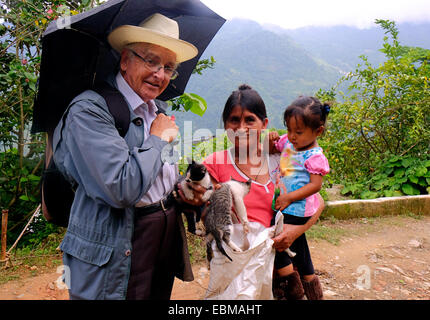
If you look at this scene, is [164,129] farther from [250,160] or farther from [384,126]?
[384,126]

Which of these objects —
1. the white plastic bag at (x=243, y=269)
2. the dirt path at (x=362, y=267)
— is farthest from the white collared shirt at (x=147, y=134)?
the dirt path at (x=362, y=267)

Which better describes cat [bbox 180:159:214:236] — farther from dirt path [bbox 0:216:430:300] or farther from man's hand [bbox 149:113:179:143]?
dirt path [bbox 0:216:430:300]

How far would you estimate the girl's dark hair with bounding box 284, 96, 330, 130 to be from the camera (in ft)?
6.28

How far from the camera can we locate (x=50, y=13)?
10.7 feet

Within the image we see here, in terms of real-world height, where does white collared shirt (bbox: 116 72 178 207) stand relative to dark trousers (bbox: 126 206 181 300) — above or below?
above

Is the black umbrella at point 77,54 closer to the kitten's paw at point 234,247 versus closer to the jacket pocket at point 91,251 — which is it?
the jacket pocket at point 91,251

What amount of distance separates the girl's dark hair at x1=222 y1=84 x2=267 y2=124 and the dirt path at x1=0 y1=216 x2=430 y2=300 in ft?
7.05

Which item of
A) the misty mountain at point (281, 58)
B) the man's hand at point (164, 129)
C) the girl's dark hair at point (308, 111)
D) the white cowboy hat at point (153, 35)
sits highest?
the white cowboy hat at point (153, 35)

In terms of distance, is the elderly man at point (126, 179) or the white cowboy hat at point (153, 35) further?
the white cowboy hat at point (153, 35)

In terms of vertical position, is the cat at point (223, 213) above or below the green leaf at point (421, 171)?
above

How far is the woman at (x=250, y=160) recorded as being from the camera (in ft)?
5.89

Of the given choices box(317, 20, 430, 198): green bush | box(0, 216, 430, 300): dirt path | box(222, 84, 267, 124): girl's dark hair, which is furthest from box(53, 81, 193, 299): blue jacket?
box(317, 20, 430, 198): green bush

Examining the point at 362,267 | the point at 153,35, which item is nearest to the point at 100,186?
the point at 153,35
